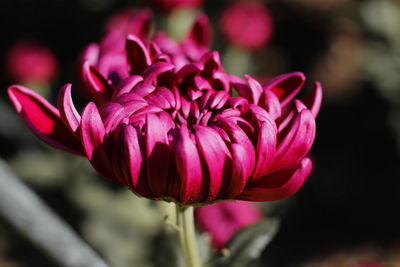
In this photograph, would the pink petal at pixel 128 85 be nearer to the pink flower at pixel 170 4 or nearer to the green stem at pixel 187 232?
the green stem at pixel 187 232

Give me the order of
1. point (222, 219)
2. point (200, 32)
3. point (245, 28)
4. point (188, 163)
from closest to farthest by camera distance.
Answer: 1. point (188, 163)
2. point (200, 32)
3. point (222, 219)
4. point (245, 28)

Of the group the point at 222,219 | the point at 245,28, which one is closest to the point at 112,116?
the point at 222,219

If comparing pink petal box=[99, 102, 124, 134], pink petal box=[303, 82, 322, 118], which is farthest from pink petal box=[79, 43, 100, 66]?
pink petal box=[303, 82, 322, 118]

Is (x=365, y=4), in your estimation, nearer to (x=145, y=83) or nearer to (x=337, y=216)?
(x=337, y=216)

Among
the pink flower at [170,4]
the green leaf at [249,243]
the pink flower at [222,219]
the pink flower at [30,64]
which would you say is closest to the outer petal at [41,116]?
the green leaf at [249,243]

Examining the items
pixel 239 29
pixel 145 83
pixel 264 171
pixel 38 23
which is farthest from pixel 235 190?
pixel 38 23

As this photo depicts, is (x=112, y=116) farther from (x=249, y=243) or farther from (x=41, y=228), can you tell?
(x=249, y=243)
